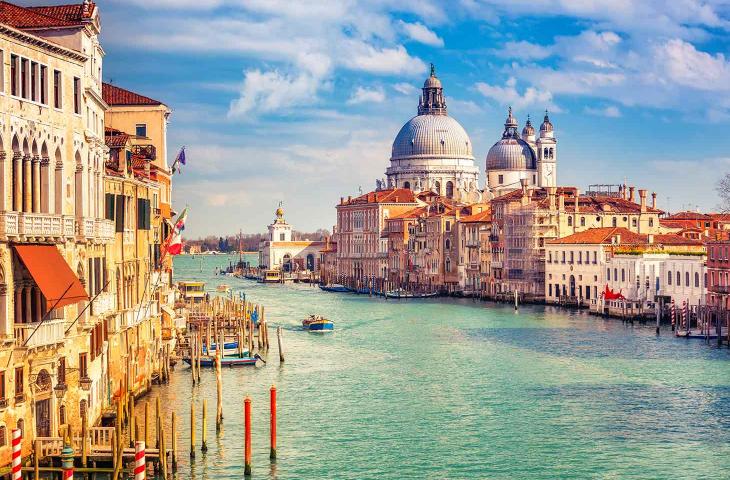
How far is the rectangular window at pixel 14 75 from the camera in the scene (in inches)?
521

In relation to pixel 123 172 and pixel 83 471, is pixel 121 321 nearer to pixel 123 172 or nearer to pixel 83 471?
pixel 123 172

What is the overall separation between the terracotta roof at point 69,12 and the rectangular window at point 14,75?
202 cm

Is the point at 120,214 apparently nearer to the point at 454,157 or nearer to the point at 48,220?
the point at 48,220

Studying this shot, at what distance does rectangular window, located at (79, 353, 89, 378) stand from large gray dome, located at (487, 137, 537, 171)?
73005 mm

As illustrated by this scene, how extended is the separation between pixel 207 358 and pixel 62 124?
45.2 feet

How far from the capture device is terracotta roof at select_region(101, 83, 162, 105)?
26422 mm

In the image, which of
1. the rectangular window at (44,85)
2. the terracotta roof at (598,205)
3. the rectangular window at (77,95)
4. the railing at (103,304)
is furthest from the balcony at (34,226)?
the terracotta roof at (598,205)

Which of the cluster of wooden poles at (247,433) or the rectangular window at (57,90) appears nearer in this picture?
the rectangular window at (57,90)

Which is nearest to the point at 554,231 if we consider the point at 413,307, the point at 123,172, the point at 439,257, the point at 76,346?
the point at 413,307

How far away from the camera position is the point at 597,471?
16.7 m

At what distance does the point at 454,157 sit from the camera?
9294cm

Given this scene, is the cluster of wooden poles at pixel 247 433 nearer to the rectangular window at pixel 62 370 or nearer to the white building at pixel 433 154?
the rectangular window at pixel 62 370

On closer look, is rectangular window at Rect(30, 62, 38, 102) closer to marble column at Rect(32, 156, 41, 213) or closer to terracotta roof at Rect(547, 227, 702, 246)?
marble column at Rect(32, 156, 41, 213)

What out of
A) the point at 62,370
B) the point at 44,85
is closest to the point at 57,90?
the point at 44,85
